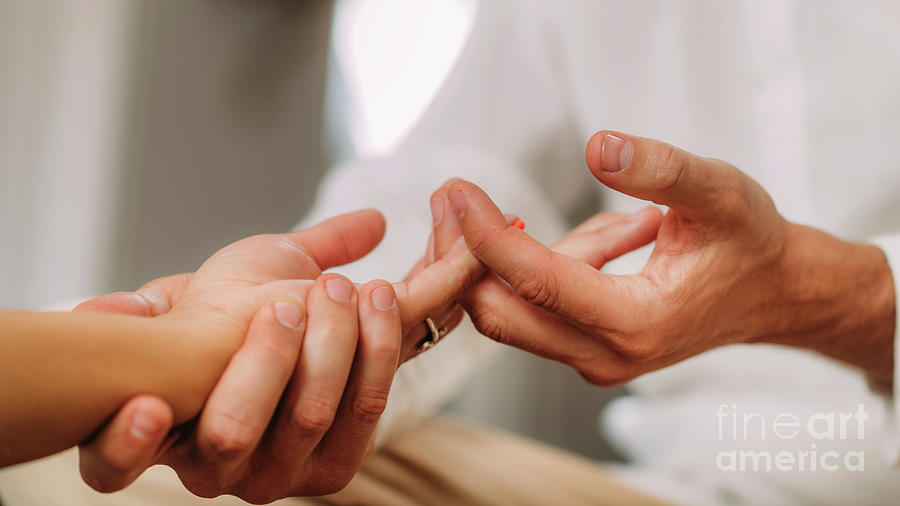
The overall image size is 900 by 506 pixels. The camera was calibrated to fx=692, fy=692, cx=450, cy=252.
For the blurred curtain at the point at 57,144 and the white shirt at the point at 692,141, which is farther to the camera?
the blurred curtain at the point at 57,144

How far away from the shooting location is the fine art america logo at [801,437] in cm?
61

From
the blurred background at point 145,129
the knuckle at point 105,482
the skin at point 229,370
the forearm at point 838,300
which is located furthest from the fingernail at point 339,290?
the blurred background at point 145,129

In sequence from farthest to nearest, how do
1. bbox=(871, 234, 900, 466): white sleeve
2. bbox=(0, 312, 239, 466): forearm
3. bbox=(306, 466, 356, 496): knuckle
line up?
1. bbox=(871, 234, 900, 466): white sleeve
2. bbox=(306, 466, 356, 496): knuckle
3. bbox=(0, 312, 239, 466): forearm

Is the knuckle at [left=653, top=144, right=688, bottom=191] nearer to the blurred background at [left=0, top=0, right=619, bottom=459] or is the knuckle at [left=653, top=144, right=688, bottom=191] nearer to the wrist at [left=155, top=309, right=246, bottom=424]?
the wrist at [left=155, top=309, right=246, bottom=424]

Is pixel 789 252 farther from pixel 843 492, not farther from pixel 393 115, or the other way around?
pixel 393 115

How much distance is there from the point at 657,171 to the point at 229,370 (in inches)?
7.8

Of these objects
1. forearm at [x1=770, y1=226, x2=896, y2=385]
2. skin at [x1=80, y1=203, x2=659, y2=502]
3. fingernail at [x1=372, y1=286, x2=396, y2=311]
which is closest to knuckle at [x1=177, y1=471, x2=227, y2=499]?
skin at [x1=80, y1=203, x2=659, y2=502]

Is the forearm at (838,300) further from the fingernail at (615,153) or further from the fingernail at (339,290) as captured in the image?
the fingernail at (339,290)

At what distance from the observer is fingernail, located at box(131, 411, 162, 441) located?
0.25 meters

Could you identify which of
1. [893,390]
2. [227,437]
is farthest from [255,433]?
[893,390]

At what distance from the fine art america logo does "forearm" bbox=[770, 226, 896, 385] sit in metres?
0.16

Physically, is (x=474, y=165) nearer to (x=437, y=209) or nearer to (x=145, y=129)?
(x=437, y=209)

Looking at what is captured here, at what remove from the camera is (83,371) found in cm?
25

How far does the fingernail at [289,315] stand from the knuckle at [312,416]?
0.11 feet
